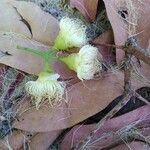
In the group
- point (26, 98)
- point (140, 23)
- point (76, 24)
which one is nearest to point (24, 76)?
point (26, 98)

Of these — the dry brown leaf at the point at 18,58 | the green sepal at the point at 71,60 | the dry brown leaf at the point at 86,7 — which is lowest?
the dry brown leaf at the point at 18,58

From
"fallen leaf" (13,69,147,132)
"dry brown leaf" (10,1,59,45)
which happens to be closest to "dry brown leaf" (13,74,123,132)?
"fallen leaf" (13,69,147,132)

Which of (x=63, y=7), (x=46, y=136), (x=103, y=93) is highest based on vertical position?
(x=63, y=7)

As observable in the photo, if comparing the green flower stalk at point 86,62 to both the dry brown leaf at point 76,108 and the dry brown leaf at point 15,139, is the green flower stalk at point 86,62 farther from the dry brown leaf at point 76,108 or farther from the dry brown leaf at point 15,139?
the dry brown leaf at point 15,139

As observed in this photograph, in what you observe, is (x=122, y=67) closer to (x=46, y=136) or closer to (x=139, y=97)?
(x=139, y=97)

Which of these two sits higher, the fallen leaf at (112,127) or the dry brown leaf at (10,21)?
the dry brown leaf at (10,21)

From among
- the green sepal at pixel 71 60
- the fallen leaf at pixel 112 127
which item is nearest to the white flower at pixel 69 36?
the green sepal at pixel 71 60

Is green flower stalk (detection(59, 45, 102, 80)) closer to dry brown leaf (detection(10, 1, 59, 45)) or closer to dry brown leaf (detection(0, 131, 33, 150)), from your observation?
dry brown leaf (detection(10, 1, 59, 45))
